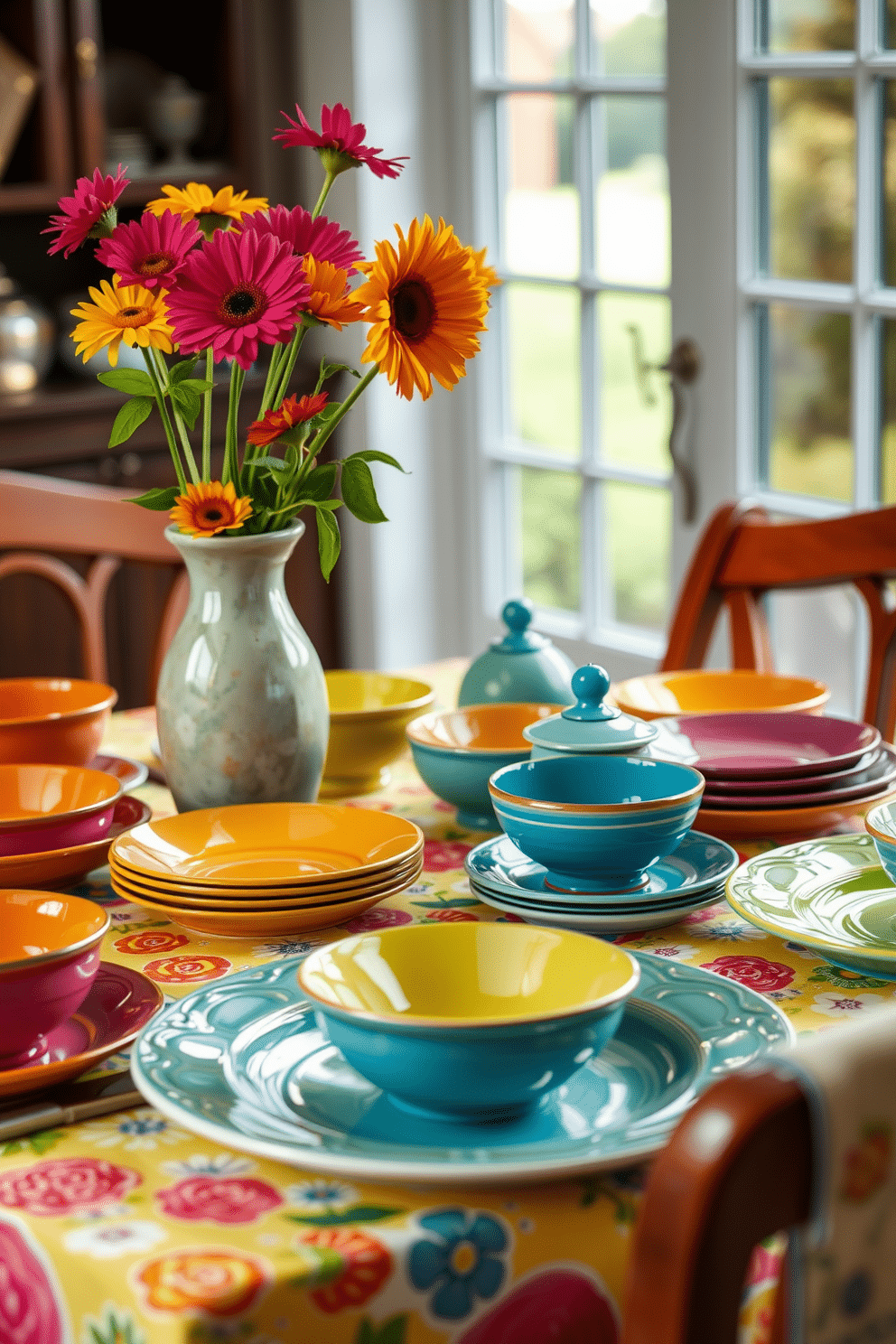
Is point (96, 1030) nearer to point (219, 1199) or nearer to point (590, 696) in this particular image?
point (219, 1199)

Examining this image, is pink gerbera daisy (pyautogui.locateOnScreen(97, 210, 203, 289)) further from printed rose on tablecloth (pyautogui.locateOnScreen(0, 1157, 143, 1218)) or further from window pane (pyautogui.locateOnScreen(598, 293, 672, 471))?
window pane (pyautogui.locateOnScreen(598, 293, 672, 471))

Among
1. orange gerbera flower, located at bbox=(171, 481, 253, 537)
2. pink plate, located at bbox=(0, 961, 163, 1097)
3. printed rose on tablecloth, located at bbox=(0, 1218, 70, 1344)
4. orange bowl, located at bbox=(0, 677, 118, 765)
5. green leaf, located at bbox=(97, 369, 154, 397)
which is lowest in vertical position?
printed rose on tablecloth, located at bbox=(0, 1218, 70, 1344)

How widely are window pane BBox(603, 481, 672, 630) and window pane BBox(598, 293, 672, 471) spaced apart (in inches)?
2.2

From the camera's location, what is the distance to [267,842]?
1.08 m

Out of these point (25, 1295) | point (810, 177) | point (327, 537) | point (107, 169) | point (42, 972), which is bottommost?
point (25, 1295)

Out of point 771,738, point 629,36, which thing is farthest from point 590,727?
point 629,36

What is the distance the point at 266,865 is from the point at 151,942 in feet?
0.31

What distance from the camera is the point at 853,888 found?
1.00m

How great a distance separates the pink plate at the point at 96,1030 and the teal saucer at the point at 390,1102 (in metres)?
0.02

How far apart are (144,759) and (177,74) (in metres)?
2.28

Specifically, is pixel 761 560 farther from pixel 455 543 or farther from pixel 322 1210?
pixel 455 543

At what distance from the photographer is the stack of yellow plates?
0.97 metres

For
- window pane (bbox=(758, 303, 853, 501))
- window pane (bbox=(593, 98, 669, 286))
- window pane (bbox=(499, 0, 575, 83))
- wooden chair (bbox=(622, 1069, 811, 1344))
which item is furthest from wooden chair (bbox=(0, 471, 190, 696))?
window pane (bbox=(499, 0, 575, 83))

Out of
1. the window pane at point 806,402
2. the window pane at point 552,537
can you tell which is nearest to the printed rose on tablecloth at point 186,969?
the window pane at point 806,402
